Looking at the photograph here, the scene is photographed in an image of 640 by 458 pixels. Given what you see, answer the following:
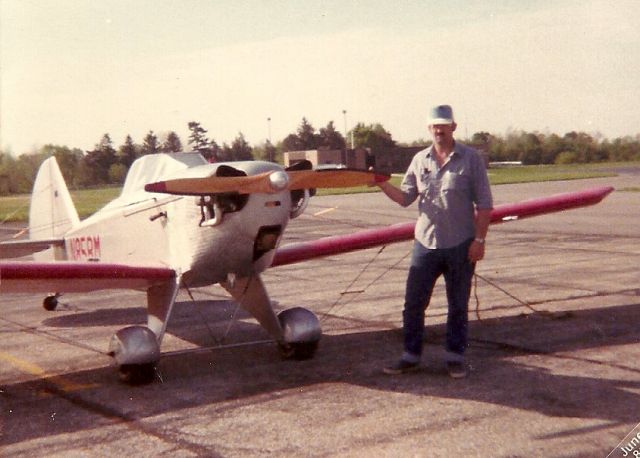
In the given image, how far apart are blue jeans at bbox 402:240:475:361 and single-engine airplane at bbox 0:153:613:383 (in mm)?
860

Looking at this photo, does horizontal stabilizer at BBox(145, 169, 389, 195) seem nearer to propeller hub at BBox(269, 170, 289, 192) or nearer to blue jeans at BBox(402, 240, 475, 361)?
propeller hub at BBox(269, 170, 289, 192)

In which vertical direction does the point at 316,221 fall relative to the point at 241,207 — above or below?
below

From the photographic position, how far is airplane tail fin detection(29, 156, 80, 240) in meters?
9.52

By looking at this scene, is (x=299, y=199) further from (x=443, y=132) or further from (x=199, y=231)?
(x=443, y=132)

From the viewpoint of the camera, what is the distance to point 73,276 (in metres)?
5.96

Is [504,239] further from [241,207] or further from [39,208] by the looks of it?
[241,207]

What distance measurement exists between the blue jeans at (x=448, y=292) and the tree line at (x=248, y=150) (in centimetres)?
219

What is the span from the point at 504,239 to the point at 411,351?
449 inches

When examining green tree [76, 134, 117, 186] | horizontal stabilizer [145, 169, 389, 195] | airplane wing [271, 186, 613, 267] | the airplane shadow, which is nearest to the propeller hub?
horizontal stabilizer [145, 169, 389, 195]

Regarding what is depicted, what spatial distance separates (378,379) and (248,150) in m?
3.82

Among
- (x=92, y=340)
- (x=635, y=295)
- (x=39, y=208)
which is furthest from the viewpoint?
(x=39, y=208)

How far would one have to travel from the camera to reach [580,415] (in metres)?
4.58

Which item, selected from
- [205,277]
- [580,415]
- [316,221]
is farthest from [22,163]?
[580,415]

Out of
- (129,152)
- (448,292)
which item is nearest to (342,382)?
(448,292)
